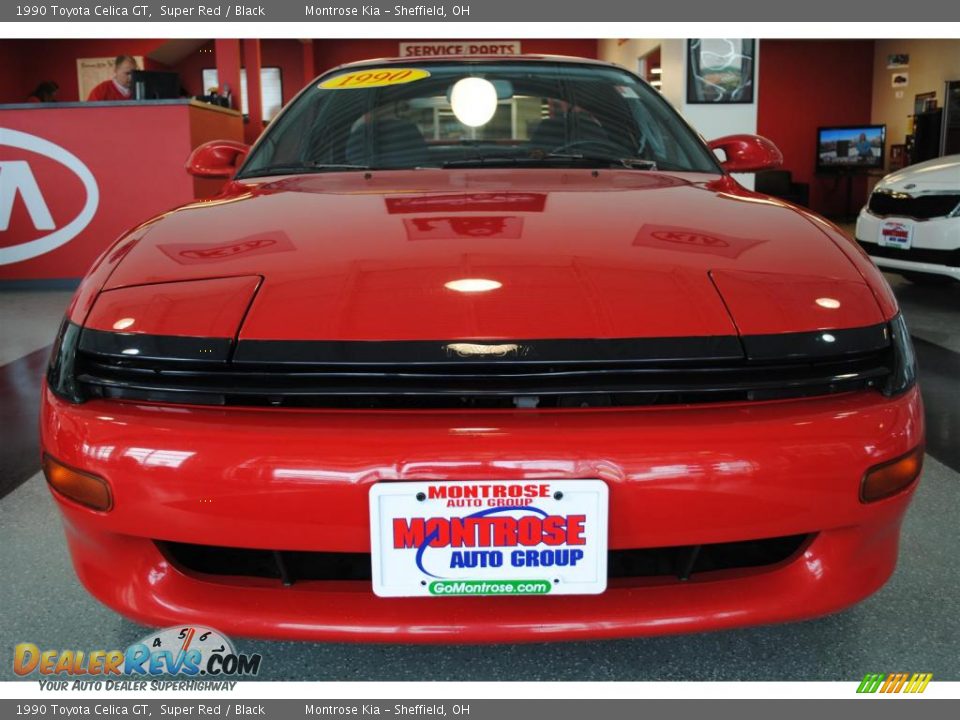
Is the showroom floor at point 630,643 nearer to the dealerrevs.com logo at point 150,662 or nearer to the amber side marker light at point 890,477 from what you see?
the dealerrevs.com logo at point 150,662

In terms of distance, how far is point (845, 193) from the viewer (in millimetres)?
14430

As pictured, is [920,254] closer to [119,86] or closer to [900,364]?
[900,364]

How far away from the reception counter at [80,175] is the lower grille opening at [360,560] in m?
5.38

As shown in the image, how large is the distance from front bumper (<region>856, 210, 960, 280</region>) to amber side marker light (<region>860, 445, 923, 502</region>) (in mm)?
3581

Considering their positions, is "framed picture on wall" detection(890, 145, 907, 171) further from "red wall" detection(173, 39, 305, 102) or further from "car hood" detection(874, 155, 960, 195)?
"red wall" detection(173, 39, 305, 102)

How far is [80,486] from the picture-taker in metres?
1.12

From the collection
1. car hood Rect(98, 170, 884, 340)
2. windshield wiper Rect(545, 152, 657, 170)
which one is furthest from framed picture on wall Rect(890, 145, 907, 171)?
car hood Rect(98, 170, 884, 340)

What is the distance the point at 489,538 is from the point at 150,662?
0.72 meters

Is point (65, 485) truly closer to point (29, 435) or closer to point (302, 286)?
point (302, 286)

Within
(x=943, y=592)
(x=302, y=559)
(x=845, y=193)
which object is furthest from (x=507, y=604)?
(x=845, y=193)

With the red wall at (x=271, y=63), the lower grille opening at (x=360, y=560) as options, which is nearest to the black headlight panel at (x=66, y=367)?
the lower grille opening at (x=360, y=560)

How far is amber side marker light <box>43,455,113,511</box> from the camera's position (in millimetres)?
1092

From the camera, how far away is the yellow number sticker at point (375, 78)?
2.10 metres
